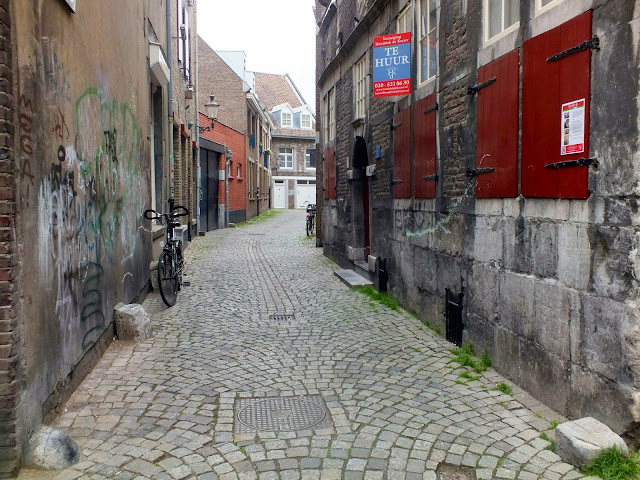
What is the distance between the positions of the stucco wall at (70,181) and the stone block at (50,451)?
0.13 metres

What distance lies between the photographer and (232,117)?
3017cm

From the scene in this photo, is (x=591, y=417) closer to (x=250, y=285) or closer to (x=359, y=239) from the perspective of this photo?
(x=250, y=285)

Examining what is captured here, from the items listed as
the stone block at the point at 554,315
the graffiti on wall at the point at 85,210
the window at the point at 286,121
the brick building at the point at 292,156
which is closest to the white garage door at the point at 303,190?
the brick building at the point at 292,156

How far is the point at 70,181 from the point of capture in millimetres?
4340

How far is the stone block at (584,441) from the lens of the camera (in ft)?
10.6

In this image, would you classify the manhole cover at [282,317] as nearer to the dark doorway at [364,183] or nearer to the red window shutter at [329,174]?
the dark doorway at [364,183]

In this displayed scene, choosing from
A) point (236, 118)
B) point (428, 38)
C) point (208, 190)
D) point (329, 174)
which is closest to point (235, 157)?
point (236, 118)

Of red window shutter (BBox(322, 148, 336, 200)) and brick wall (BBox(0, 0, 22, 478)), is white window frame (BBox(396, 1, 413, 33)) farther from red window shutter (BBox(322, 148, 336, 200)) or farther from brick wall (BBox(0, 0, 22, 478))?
brick wall (BBox(0, 0, 22, 478))

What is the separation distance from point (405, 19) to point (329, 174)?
598 centimetres

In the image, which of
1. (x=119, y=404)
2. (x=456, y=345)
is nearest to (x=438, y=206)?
(x=456, y=345)

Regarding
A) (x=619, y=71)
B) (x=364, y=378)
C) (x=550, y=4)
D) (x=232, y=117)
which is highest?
(x=232, y=117)

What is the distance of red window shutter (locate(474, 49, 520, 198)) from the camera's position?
464 cm

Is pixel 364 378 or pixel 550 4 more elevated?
pixel 550 4

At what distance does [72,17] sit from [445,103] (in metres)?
3.88
